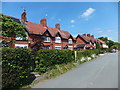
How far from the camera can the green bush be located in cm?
445

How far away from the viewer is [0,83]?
4.29 metres

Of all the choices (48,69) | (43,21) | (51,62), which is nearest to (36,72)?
(48,69)

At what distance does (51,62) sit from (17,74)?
3.78 m

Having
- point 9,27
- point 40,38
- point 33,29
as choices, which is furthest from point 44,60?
point 33,29

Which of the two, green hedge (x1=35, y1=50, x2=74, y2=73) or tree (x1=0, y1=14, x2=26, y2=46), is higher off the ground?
tree (x1=0, y1=14, x2=26, y2=46)

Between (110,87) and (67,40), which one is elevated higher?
(67,40)

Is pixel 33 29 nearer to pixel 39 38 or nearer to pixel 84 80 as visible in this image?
pixel 39 38

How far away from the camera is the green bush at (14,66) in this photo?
4449 millimetres

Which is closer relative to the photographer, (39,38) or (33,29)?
(39,38)

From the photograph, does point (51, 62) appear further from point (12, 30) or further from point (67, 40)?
point (67, 40)

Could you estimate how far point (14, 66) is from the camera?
4777 millimetres

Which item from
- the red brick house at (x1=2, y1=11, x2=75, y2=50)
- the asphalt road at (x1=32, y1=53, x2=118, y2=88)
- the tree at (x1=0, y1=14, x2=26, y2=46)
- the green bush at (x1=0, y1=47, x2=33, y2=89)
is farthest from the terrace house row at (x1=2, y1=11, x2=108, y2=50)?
the asphalt road at (x1=32, y1=53, x2=118, y2=88)

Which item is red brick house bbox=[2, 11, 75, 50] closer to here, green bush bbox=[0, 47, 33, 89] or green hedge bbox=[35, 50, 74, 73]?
green hedge bbox=[35, 50, 74, 73]

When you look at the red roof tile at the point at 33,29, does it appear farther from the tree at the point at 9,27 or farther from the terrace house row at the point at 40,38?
the tree at the point at 9,27
